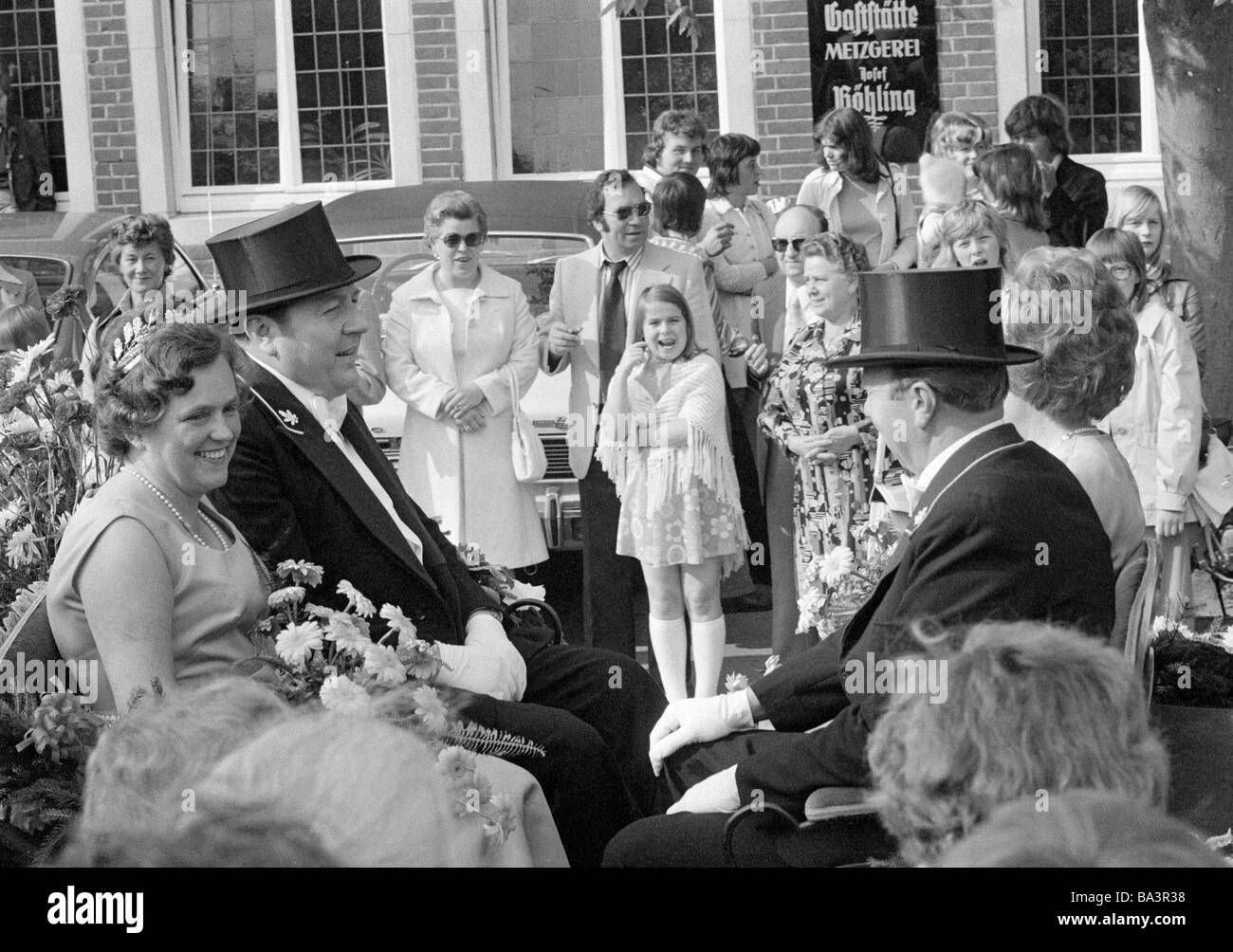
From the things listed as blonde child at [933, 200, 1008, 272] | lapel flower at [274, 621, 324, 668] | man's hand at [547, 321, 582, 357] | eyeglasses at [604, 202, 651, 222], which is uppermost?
eyeglasses at [604, 202, 651, 222]

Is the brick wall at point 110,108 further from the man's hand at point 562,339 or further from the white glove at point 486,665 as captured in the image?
the white glove at point 486,665

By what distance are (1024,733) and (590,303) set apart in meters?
4.53

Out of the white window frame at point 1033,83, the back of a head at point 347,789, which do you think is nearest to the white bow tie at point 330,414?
the back of a head at point 347,789

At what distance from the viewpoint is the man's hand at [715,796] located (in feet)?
11.6

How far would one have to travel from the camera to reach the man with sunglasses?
6652mm

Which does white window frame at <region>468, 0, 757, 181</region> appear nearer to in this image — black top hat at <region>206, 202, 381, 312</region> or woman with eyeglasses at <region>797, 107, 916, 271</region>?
woman with eyeglasses at <region>797, 107, 916, 271</region>

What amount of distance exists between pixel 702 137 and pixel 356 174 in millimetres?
5500

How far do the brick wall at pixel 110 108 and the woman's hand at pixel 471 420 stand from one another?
21.2 feet

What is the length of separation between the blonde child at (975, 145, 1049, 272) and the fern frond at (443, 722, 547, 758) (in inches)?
139

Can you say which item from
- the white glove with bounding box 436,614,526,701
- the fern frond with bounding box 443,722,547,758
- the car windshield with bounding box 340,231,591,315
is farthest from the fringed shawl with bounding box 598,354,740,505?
the fern frond with bounding box 443,722,547,758
